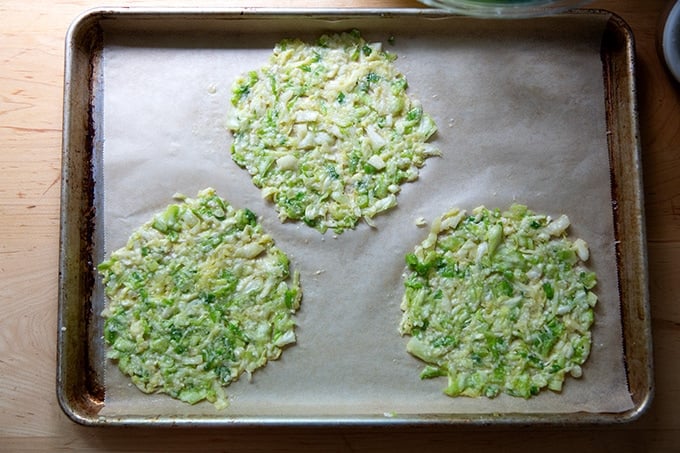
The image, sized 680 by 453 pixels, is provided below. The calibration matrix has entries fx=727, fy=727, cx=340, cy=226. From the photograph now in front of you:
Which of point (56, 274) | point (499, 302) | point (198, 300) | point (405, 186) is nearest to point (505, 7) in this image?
point (405, 186)

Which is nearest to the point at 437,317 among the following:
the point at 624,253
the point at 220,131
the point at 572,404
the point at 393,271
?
the point at 393,271

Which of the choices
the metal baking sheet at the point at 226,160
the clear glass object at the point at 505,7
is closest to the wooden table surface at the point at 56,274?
the metal baking sheet at the point at 226,160

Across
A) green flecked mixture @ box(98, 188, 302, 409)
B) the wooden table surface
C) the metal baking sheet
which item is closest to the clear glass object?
the metal baking sheet

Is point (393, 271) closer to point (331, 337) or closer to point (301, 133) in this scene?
point (331, 337)

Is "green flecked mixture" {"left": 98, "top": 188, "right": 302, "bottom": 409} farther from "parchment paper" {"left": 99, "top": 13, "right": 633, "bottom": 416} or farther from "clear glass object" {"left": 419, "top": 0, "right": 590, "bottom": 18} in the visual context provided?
"clear glass object" {"left": 419, "top": 0, "right": 590, "bottom": 18}

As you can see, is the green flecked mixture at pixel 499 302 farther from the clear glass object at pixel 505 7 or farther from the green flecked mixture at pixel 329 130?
the clear glass object at pixel 505 7

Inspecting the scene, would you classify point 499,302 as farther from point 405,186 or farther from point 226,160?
point 226,160
